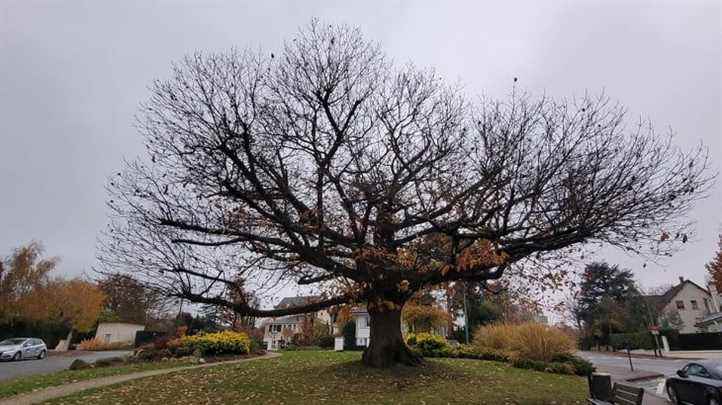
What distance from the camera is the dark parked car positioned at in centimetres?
1071

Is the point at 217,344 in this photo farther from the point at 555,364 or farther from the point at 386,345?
the point at 555,364

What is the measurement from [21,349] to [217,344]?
13225mm

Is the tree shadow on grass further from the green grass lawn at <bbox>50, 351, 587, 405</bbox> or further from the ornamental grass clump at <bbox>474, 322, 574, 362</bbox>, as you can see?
the ornamental grass clump at <bbox>474, 322, 574, 362</bbox>

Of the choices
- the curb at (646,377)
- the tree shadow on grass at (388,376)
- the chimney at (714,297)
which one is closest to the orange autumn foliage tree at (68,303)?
the tree shadow on grass at (388,376)

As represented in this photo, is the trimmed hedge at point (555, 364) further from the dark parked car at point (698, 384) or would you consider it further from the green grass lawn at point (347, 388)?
the dark parked car at point (698, 384)

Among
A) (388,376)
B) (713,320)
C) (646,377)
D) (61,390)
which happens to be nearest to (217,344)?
(61,390)

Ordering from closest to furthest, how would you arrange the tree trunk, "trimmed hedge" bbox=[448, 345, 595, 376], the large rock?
1. the tree trunk
2. "trimmed hedge" bbox=[448, 345, 595, 376]
3. the large rock

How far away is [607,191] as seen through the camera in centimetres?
963

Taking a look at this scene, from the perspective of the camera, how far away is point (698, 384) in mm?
11195

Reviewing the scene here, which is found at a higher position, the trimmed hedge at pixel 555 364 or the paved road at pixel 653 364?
the trimmed hedge at pixel 555 364

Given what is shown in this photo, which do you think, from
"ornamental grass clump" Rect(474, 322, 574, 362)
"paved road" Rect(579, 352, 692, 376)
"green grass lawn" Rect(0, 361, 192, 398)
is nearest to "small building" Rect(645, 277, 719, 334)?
"paved road" Rect(579, 352, 692, 376)

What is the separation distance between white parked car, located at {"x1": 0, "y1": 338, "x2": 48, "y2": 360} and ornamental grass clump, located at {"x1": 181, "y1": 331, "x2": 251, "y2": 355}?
1097cm

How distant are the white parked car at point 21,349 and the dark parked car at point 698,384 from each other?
108ft

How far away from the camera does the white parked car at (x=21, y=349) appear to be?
23.8 m
